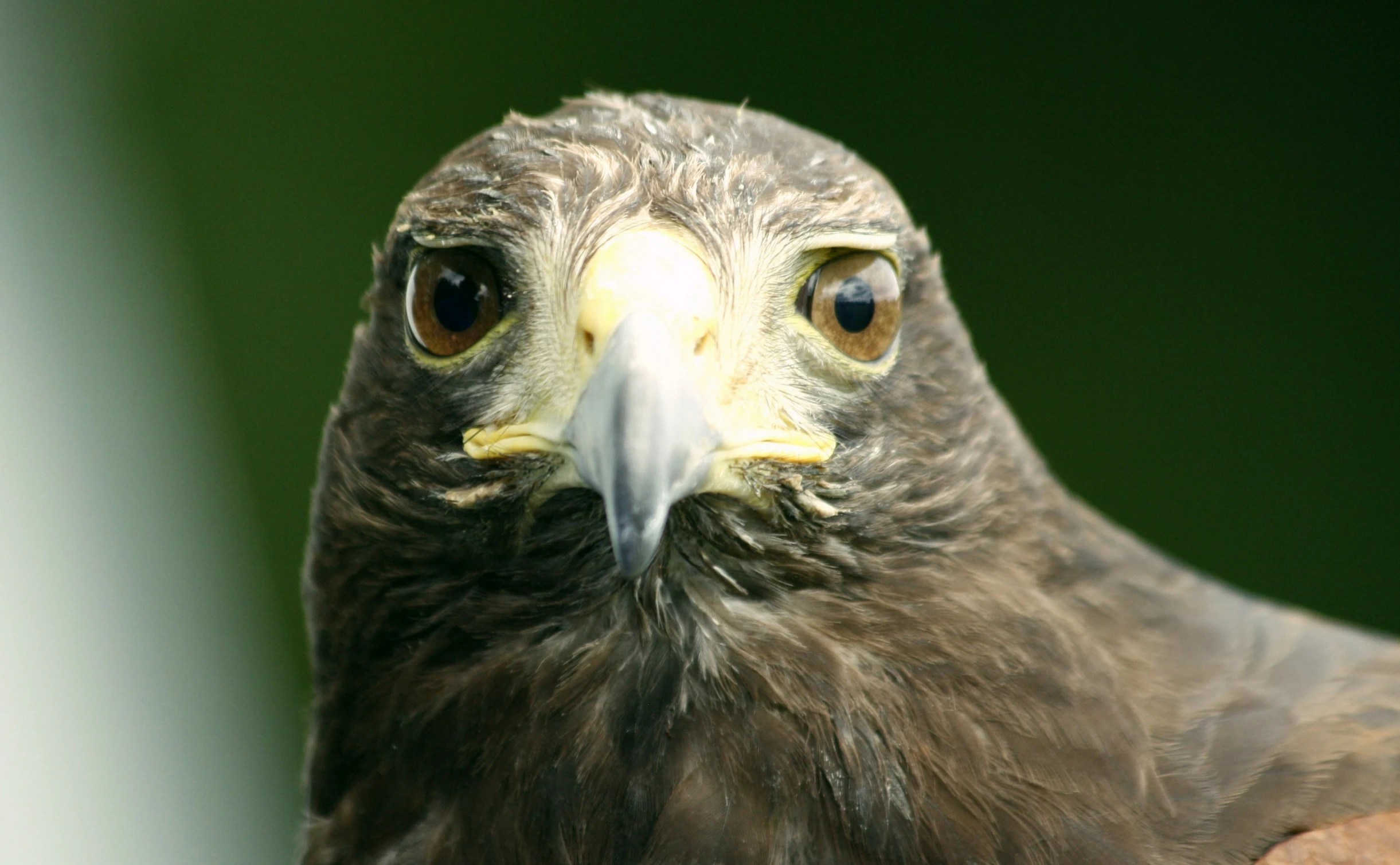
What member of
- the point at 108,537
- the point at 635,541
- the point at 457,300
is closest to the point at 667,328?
the point at 635,541

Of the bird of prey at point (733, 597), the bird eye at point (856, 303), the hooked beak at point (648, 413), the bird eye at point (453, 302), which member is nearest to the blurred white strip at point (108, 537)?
the bird of prey at point (733, 597)

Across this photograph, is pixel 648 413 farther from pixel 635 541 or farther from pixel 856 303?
pixel 856 303

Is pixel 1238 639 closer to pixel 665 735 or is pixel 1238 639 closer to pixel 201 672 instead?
pixel 665 735

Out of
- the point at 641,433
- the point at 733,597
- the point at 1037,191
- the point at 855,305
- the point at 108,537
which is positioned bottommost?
→ the point at 108,537

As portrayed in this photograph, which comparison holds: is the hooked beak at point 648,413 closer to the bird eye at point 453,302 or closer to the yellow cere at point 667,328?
the yellow cere at point 667,328

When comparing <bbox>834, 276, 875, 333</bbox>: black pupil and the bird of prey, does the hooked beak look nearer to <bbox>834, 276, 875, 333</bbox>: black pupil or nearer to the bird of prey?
the bird of prey

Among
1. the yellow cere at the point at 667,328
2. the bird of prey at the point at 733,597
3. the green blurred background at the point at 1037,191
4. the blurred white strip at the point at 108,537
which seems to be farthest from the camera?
the green blurred background at the point at 1037,191
